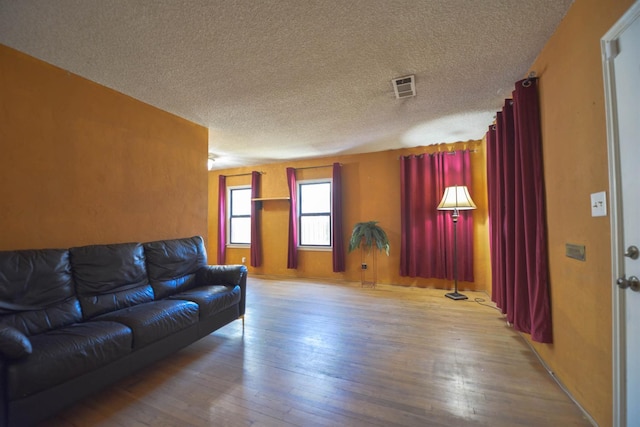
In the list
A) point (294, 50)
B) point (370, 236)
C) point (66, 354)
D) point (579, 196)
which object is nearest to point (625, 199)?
point (579, 196)

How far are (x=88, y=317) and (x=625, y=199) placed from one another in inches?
139

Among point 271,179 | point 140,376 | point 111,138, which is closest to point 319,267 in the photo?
point 271,179

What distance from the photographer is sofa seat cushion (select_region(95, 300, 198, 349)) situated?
182 cm

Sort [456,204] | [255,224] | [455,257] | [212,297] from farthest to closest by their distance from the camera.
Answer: [255,224]
[455,257]
[456,204]
[212,297]

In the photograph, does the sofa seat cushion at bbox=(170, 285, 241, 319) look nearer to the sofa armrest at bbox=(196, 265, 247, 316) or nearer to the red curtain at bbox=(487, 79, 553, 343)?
the sofa armrest at bbox=(196, 265, 247, 316)

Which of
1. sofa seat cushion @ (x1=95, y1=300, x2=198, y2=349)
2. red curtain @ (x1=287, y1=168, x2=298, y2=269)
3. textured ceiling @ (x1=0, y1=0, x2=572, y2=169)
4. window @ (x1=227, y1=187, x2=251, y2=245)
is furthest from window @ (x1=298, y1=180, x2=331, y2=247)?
sofa seat cushion @ (x1=95, y1=300, x2=198, y2=349)

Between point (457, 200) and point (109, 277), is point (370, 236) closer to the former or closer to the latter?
point (457, 200)

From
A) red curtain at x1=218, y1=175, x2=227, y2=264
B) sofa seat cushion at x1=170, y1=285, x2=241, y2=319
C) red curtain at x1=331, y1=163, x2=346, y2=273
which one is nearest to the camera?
sofa seat cushion at x1=170, y1=285, x2=241, y2=319

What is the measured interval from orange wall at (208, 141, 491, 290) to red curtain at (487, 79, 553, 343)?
61.3 inches

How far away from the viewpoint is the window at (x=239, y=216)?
6.04 meters

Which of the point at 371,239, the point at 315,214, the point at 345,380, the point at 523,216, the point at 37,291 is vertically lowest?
the point at 345,380

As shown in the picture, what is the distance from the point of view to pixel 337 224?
493 centimetres

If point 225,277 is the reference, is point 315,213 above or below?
above

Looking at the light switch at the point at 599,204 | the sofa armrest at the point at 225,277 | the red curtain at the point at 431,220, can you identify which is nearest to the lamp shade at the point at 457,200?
the red curtain at the point at 431,220
